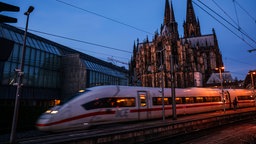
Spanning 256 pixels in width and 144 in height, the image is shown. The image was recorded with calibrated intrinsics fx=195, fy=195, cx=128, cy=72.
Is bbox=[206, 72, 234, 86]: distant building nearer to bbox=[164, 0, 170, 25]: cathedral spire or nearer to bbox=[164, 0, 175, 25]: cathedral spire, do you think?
bbox=[164, 0, 175, 25]: cathedral spire

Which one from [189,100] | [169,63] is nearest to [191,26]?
[169,63]

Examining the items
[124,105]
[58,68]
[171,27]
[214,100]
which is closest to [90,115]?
[124,105]

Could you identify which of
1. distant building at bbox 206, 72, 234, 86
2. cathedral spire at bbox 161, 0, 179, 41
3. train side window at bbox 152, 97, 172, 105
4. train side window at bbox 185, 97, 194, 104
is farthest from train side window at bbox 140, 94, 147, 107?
cathedral spire at bbox 161, 0, 179, 41

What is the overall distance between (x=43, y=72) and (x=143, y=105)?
25.2 meters

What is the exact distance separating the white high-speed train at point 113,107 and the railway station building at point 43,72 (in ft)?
63.4

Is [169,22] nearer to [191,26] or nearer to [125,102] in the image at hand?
[191,26]

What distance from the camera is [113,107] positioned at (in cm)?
1597

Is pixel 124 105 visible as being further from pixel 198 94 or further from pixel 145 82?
pixel 145 82

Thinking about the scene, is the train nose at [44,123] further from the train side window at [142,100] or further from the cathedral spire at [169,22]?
the cathedral spire at [169,22]

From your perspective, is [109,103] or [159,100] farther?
[159,100]

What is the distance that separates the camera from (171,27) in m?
94.1

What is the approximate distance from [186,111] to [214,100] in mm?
6658

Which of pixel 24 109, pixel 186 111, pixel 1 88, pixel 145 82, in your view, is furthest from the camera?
pixel 145 82

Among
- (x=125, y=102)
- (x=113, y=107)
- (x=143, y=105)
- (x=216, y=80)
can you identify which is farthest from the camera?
(x=216, y=80)
